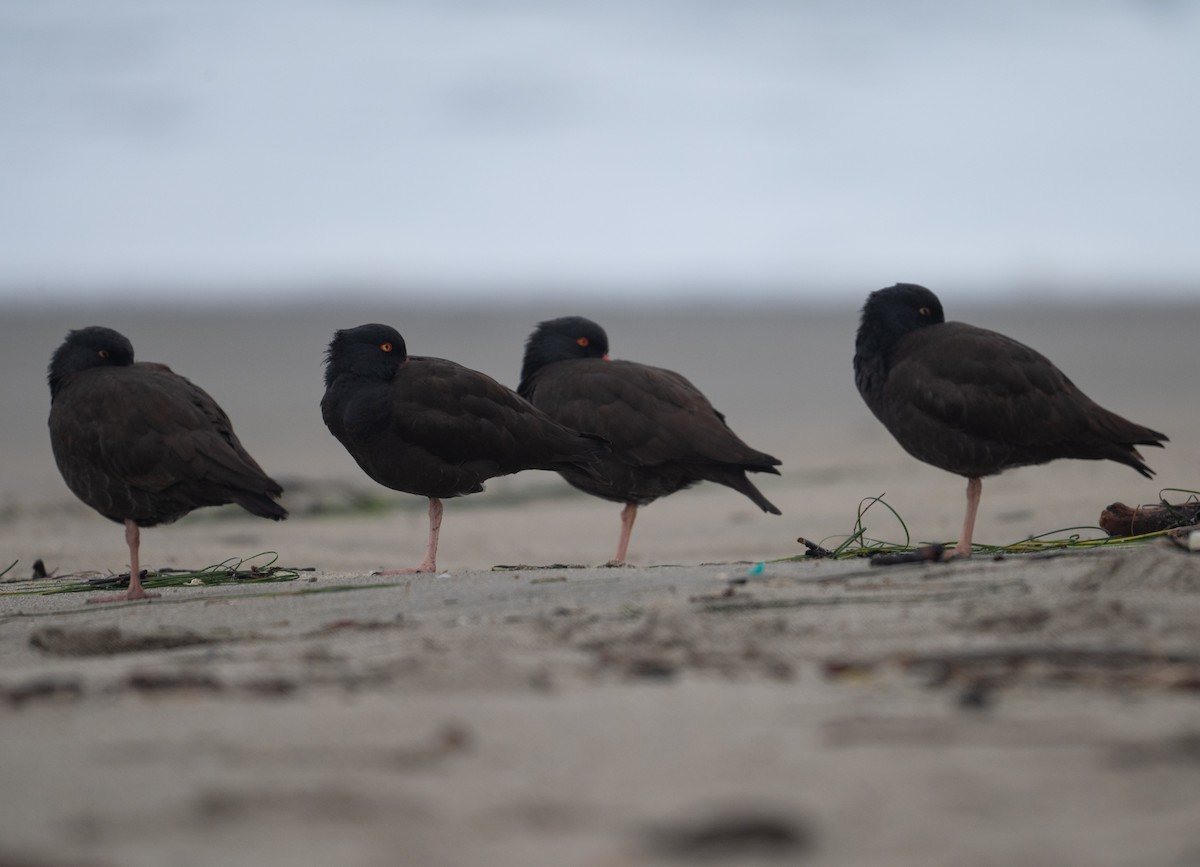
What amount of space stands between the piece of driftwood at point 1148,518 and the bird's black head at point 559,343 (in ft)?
13.0

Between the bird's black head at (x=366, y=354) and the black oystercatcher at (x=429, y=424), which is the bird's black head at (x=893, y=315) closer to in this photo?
the black oystercatcher at (x=429, y=424)

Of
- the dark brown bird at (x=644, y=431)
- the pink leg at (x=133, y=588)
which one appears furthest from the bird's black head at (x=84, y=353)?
the dark brown bird at (x=644, y=431)

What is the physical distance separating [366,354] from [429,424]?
0.62 metres

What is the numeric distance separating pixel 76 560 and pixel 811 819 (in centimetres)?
868

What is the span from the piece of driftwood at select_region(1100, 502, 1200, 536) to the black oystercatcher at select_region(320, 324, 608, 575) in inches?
113

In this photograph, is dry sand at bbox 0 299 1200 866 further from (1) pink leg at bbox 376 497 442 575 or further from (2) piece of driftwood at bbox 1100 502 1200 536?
(2) piece of driftwood at bbox 1100 502 1200 536

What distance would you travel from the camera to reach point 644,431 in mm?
8703

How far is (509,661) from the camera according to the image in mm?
3902

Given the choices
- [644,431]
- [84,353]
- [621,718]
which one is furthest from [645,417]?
[621,718]

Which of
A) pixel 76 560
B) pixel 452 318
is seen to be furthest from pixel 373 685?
pixel 452 318

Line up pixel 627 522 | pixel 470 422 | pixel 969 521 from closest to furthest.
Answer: pixel 969 521, pixel 470 422, pixel 627 522

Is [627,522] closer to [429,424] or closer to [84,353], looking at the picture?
[429,424]

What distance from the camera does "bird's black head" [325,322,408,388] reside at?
803cm

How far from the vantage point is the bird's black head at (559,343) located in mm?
9781
